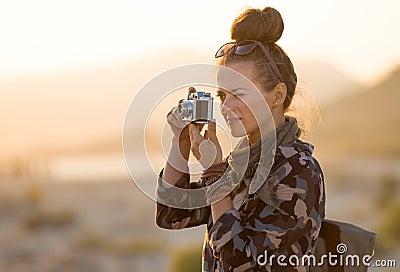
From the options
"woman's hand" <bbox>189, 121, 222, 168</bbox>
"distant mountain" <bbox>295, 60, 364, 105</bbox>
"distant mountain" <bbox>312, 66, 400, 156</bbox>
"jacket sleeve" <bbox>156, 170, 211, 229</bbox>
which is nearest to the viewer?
"woman's hand" <bbox>189, 121, 222, 168</bbox>

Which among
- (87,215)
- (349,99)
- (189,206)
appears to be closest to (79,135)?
(349,99)

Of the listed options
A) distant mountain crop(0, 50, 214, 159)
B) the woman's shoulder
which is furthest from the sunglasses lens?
distant mountain crop(0, 50, 214, 159)

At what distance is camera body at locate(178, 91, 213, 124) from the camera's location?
2.62 m

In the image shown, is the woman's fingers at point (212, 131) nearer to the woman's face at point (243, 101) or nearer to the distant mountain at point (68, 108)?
the woman's face at point (243, 101)

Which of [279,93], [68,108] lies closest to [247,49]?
[279,93]

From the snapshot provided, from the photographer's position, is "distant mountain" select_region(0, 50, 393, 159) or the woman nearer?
the woman

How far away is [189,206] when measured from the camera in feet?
9.41

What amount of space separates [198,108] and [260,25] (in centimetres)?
32

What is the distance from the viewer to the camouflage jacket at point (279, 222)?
8.05 feet

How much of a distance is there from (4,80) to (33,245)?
136ft

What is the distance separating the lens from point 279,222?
246 centimetres
